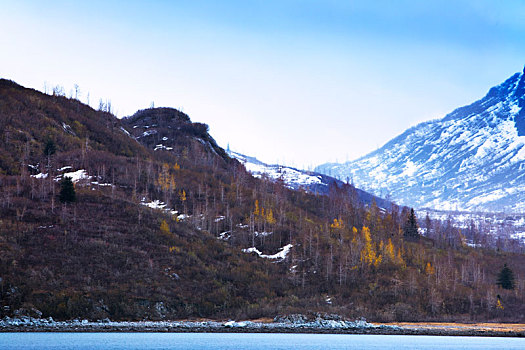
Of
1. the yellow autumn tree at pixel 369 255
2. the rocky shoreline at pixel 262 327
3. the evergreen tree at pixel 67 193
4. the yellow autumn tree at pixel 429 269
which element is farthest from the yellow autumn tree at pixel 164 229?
the yellow autumn tree at pixel 429 269

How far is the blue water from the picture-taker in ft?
236

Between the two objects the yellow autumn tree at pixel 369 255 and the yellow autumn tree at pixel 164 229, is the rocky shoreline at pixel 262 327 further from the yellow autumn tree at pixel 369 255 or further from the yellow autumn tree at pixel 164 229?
the yellow autumn tree at pixel 164 229

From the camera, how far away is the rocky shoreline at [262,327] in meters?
91.4

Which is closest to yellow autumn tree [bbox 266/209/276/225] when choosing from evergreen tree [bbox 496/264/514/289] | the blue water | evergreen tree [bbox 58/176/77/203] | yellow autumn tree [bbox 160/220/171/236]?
yellow autumn tree [bbox 160/220/171/236]

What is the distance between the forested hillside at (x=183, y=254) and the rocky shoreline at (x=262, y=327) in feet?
9.28

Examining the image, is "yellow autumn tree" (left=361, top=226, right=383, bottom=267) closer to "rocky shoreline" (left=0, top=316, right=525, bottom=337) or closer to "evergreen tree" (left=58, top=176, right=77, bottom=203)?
"rocky shoreline" (left=0, top=316, right=525, bottom=337)

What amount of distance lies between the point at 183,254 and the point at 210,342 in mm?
48065

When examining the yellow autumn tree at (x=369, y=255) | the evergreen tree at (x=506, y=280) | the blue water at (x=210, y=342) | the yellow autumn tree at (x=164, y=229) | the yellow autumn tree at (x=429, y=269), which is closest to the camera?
the blue water at (x=210, y=342)

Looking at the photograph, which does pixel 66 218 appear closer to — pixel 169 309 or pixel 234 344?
pixel 169 309

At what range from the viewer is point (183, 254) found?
12825cm

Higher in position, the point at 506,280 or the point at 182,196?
the point at 182,196

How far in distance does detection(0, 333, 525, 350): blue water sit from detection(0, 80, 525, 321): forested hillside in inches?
589

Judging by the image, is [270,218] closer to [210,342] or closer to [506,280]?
[506,280]

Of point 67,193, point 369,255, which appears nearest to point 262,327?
point 369,255
